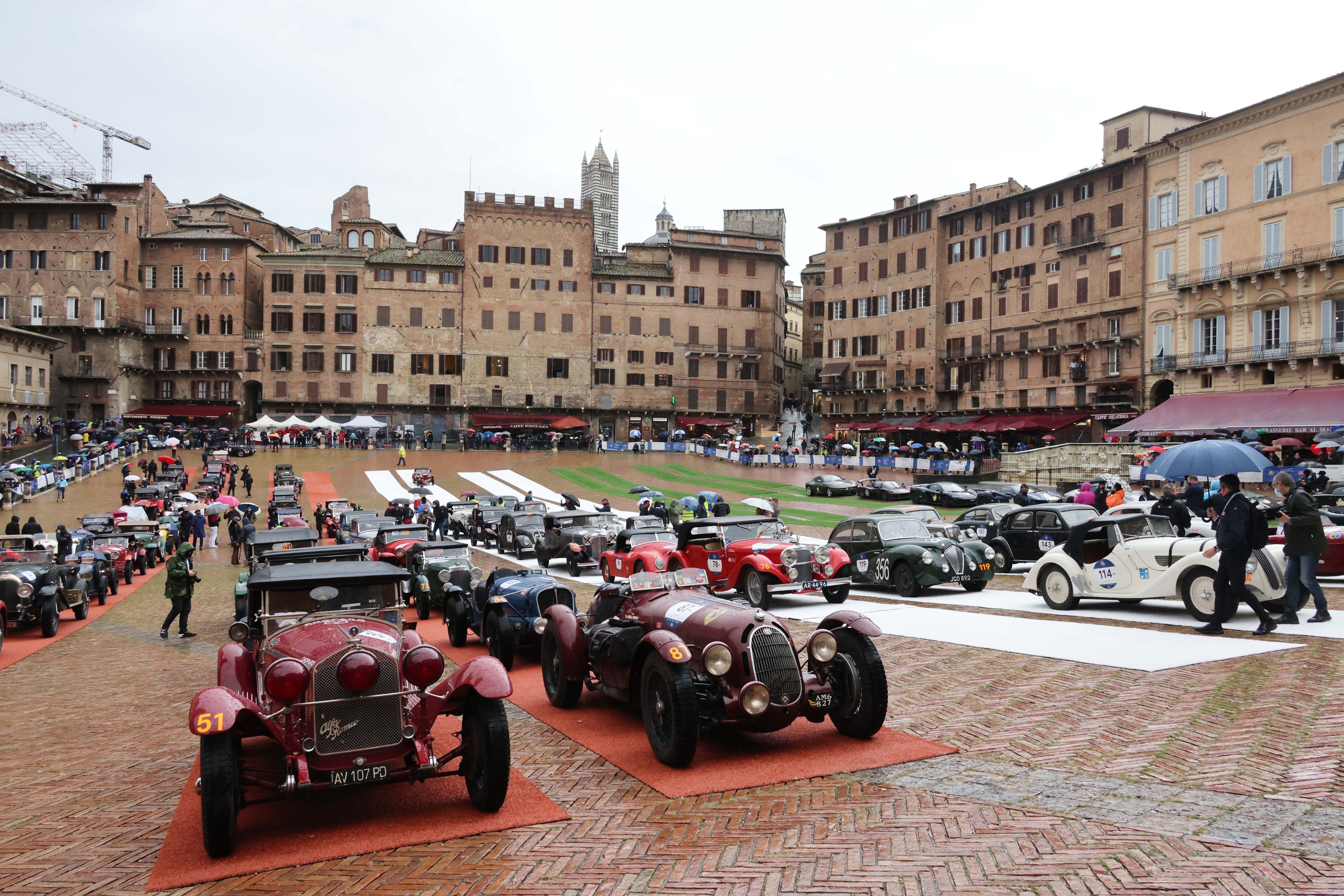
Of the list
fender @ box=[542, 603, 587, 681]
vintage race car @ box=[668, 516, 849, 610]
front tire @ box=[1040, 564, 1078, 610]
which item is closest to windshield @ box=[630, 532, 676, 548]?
vintage race car @ box=[668, 516, 849, 610]

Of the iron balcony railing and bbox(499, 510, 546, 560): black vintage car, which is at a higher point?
the iron balcony railing

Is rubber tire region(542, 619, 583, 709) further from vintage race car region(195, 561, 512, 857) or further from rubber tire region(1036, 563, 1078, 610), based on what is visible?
rubber tire region(1036, 563, 1078, 610)

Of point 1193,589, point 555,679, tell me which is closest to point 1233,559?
point 1193,589

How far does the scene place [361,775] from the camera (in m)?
6.66

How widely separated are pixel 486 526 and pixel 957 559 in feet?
54.6

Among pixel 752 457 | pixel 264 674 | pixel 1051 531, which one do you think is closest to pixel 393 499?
pixel 752 457

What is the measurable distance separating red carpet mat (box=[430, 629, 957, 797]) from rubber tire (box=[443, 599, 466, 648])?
460cm

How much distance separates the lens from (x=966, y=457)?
1906 inches

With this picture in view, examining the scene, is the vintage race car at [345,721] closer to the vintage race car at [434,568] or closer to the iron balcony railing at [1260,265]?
the vintage race car at [434,568]

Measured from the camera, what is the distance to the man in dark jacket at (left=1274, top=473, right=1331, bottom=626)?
36.8 ft

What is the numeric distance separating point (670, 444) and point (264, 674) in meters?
60.4

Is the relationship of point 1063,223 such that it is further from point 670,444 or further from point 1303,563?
point 1303,563

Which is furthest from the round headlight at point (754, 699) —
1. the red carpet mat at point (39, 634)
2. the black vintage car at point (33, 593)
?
the black vintage car at point (33, 593)

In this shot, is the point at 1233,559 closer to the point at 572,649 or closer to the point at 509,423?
the point at 572,649
